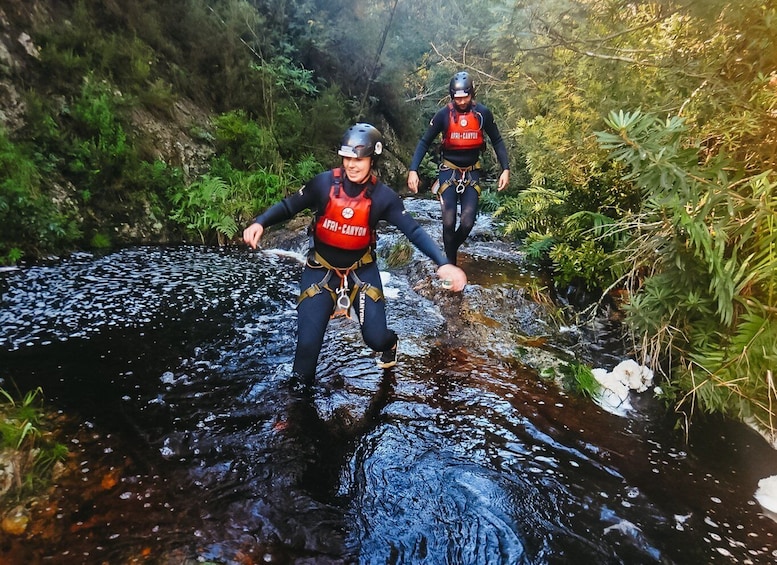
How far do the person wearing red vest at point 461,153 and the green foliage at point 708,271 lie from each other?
269 cm

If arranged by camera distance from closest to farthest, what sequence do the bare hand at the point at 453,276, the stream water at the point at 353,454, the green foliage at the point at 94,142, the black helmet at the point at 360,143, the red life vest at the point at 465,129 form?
the stream water at the point at 353,454 → the bare hand at the point at 453,276 → the black helmet at the point at 360,143 → the red life vest at the point at 465,129 → the green foliage at the point at 94,142

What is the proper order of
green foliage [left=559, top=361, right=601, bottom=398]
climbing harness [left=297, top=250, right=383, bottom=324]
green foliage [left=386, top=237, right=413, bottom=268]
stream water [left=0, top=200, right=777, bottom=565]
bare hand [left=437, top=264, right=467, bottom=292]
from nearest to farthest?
stream water [left=0, top=200, right=777, bottom=565] < bare hand [left=437, top=264, right=467, bottom=292] < climbing harness [left=297, top=250, right=383, bottom=324] < green foliage [left=559, top=361, right=601, bottom=398] < green foliage [left=386, top=237, right=413, bottom=268]

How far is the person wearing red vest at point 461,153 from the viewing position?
675 centimetres

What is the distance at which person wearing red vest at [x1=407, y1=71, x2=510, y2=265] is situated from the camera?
6750 millimetres

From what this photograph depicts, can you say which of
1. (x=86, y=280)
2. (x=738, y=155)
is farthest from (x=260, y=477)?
(x=86, y=280)

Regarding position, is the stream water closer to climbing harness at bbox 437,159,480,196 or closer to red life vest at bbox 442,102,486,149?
climbing harness at bbox 437,159,480,196

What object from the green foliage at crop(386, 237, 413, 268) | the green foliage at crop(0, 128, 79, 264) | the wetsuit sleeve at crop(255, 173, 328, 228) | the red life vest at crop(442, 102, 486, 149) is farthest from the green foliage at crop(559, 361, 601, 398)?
the green foliage at crop(0, 128, 79, 264)

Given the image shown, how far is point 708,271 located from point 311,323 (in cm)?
329

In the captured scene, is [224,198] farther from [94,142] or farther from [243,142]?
[94,142]

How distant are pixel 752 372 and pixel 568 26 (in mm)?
5213

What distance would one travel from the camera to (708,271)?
12.4ft

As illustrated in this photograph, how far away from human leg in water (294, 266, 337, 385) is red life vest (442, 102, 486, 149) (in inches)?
135

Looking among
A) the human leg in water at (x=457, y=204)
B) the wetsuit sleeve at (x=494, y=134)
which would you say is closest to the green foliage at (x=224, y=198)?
the human leg in water at (x=457, y=204)

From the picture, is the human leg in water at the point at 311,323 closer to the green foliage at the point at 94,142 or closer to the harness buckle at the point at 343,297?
the harness buckle at the point at 343,297
